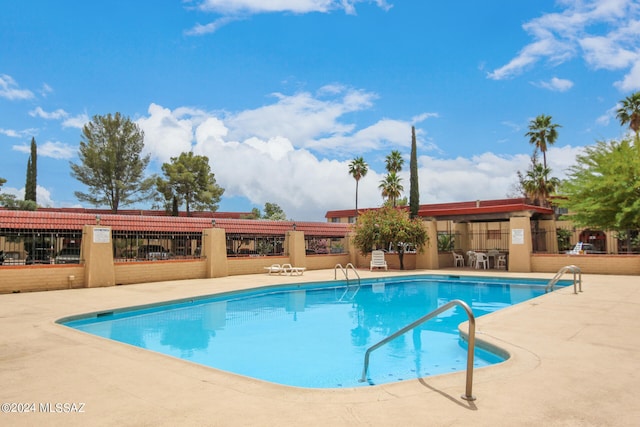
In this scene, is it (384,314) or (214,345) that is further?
(384,314)

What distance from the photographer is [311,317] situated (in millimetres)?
11867

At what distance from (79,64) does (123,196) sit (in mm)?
22024

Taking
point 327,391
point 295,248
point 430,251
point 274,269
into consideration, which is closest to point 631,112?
point 430,251

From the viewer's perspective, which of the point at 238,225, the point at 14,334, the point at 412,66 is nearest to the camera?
the point at 14,334

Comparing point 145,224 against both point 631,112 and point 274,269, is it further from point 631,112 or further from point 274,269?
point 631,112

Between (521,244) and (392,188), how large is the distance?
25625mm

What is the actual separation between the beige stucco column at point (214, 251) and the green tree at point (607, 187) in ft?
55.9

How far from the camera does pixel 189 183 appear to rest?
40.9 m

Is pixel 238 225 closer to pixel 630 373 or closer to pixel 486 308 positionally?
pixel 486 308

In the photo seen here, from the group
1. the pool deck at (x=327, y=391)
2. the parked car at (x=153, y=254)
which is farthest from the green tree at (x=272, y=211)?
the pool deck at (x=327, y=391)

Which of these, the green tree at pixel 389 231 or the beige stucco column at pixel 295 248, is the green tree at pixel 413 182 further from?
the beige stucco column at pixel 295 248

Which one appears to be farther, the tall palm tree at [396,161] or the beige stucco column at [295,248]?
the tall palm tree at [396,161]

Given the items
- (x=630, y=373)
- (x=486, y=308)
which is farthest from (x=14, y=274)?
(x=630, y=373)

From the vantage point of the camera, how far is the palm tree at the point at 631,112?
31.4m
